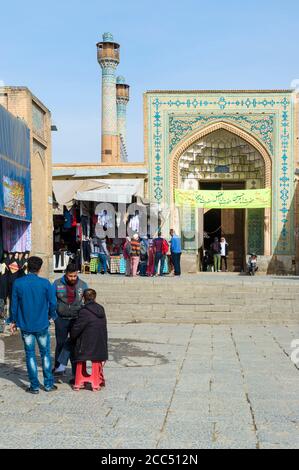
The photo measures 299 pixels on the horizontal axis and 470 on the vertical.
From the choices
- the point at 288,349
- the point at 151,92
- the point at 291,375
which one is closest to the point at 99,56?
the point at 151,92

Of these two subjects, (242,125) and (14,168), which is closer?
(14,168)

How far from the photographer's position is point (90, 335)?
681 centimetres

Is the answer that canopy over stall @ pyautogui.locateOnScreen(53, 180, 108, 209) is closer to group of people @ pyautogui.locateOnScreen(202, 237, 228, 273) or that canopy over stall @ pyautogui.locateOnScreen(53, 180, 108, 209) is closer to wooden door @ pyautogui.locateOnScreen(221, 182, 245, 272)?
group of people @ pyautogui.locateOnScreen(202, 237, 228, 273)

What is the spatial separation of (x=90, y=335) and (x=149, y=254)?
37.8 feet

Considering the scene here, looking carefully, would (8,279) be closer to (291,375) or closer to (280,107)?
(291,375)

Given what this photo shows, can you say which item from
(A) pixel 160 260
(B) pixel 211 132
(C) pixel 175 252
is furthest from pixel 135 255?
(B) pixel 211 132

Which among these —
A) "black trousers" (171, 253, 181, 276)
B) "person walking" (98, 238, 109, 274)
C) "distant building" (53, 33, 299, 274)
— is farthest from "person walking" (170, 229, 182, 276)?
"distant building" (53, 33, 299, 274)

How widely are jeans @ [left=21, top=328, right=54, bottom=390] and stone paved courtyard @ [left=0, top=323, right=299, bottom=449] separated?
0.44 feet

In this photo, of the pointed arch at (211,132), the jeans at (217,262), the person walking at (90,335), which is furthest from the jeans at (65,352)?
the jeans at (217,262)

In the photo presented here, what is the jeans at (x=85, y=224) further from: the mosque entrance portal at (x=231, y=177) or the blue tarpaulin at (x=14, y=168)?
the blue tarpaulin at (x=14, y=168)

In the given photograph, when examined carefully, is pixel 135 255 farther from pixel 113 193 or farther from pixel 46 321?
pixel 46 321

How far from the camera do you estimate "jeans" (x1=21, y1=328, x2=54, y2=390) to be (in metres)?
6.55

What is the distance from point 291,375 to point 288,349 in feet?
7.07

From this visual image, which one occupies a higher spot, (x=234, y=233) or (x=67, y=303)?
(x=234, y=233)
